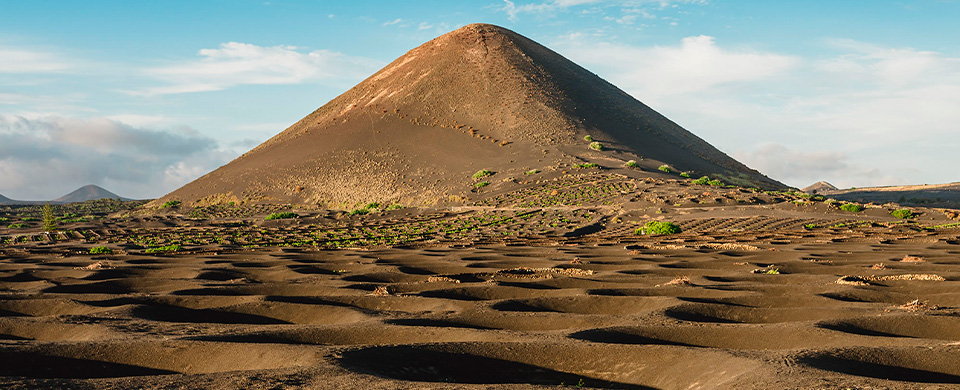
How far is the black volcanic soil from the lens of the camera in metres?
6.43

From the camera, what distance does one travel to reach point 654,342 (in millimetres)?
7816

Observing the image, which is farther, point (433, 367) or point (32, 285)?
point (32, 285)

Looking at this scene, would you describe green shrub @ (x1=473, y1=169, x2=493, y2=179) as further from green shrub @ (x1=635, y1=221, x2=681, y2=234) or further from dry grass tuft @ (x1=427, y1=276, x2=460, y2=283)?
dry grass tuft @ (x1=427, y1=276, x2=460, y2=283)

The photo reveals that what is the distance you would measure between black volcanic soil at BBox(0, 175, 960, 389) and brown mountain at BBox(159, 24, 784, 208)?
4065cm

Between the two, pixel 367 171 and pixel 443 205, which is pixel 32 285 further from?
pixel 367 171

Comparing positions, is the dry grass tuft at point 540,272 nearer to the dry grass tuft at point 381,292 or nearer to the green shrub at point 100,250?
the dry grass tuft at point 381,292

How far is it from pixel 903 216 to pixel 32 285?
36.4 metres

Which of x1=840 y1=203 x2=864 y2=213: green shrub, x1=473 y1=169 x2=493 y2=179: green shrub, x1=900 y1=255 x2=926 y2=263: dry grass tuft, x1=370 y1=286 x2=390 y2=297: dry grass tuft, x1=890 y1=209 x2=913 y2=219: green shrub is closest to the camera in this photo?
x1=370 y1=286 x2=390 y2=297: dry grass tuft

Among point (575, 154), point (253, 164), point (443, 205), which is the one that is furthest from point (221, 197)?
point (575, 154)

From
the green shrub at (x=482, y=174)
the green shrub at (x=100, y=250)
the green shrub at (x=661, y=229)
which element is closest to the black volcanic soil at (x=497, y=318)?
the green shrub at (x=100, y=250)

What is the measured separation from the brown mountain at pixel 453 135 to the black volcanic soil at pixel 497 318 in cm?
4065

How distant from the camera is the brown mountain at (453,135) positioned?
66.4 metres

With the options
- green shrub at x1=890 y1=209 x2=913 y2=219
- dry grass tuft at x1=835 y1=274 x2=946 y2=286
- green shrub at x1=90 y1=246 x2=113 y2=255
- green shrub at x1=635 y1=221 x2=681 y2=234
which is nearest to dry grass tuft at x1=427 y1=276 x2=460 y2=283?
dry grass tuft at x1=835 y1=274 x2=946 y2=286

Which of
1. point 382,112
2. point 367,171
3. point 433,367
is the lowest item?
point 433,367
